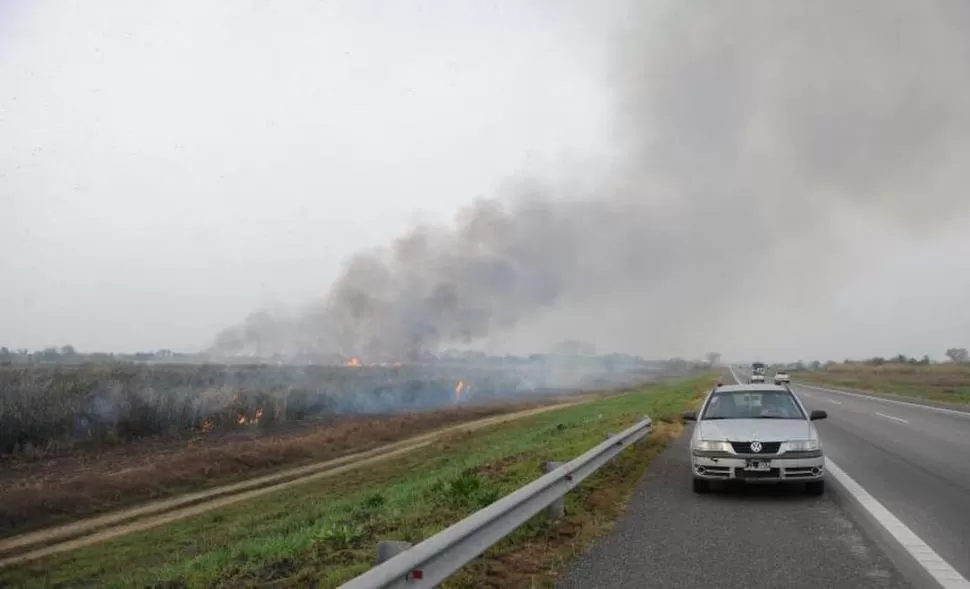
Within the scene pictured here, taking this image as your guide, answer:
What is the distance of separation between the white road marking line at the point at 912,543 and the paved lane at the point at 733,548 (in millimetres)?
279

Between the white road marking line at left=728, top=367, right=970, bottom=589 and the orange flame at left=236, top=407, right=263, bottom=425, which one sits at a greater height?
the white road marking line at left=728, top=367, right=970, bottom=589

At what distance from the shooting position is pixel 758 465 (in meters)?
9.28

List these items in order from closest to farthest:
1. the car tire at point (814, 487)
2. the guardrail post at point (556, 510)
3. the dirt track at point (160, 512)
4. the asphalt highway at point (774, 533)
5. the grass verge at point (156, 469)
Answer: the asphalt highway at point (774, 533) → the guardrail post at point (556, 510) → the car tire at point (814, 487) → the dirt track at point (160, 512) → the grass verge at point (156, 469)

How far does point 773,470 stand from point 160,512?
1641 centimetres

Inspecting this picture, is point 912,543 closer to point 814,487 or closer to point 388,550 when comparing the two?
point 814,487

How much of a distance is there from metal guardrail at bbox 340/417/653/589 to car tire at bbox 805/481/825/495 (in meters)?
3.26

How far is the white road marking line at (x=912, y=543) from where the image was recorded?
559 cm

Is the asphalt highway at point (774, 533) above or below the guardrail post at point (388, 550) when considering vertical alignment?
below

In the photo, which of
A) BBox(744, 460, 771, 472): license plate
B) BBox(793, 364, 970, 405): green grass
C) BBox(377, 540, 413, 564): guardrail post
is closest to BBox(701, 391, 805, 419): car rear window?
BBox(744, 460, 771, 472): license plate

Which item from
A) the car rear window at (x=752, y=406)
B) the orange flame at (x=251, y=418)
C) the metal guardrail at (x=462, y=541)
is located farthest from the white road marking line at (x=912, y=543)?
the orange flame at (x=251, y=418)

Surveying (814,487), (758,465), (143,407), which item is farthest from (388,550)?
(143,407)

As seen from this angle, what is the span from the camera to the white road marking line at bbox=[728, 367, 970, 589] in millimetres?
5586

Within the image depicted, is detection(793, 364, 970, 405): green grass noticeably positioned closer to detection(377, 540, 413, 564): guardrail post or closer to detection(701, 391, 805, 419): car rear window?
detection(701, 391, 805, 419): car rear window

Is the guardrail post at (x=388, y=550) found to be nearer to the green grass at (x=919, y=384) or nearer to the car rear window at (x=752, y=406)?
the car rear window at (x=752, y=406)
